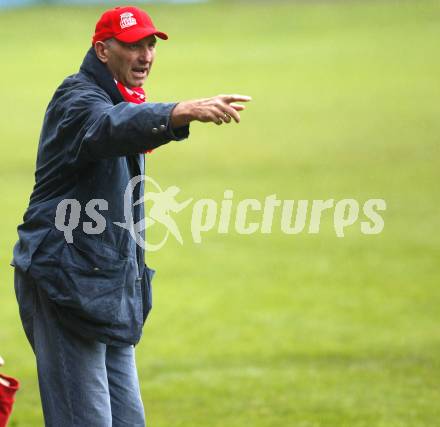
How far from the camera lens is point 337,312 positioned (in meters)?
12.0

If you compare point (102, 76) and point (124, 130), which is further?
point (102, 76)

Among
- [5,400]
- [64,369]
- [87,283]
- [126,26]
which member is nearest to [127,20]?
[126,26]

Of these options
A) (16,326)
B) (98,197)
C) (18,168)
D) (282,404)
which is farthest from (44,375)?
(18,168)

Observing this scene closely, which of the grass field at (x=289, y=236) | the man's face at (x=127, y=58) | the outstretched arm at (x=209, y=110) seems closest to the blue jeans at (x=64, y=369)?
the man's face at (x=127, y=58)

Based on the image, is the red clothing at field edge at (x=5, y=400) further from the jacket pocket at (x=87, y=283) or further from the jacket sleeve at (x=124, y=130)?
the jacket sleeve at (x=124, y=130)

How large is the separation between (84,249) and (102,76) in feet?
2.09

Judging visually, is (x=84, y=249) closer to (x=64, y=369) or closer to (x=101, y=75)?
(x=64, y=369)

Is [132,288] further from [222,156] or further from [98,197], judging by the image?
[222,156]

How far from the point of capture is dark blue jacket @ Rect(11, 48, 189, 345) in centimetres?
463

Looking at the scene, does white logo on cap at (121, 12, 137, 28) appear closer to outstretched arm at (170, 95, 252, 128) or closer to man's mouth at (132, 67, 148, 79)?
man's mouth at (132, 67, 148, 79)

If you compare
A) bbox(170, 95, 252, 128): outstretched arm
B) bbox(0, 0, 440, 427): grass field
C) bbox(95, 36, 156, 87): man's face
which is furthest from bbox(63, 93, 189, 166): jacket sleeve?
bbox(0, 0, 440, 427): grass field

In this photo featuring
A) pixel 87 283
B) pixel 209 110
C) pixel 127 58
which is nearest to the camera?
pixel 209 110

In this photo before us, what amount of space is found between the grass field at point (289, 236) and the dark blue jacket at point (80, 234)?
2927mm

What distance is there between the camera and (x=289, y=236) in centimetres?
1641
